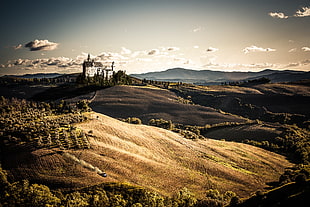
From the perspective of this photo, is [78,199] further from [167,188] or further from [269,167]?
[269,167]

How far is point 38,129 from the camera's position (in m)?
78.2

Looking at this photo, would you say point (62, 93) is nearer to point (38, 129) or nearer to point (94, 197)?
point (38, 129)

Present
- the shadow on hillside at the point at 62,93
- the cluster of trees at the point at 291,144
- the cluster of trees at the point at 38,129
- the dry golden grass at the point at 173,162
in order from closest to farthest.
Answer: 1. the dry golden grass at the point at 173,162
2. the cluster of trees at the point at 38,129
3. the cluster of trees at the point at 291,144
4. the shadow on hillside at the point at 62,93

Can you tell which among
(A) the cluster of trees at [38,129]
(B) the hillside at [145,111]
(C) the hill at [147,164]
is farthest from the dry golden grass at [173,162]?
(B) the hillside at [145,111]

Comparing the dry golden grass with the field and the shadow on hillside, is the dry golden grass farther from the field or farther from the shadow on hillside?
the shadow on hillside

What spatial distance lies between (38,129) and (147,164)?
4238 centimetres

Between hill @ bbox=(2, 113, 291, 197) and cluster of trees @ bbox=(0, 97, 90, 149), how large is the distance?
3992 millimetres

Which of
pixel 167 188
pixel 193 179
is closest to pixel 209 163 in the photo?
pixel 193 179

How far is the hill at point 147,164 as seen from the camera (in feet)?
191

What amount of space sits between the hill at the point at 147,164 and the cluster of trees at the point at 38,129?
13.1 ft

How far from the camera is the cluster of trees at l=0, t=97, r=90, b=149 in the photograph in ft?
229

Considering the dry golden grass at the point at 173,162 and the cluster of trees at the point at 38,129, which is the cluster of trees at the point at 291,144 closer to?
the dry golden grass at the point at 173,162

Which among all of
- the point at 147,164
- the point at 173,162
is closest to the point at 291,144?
the point at 173,162

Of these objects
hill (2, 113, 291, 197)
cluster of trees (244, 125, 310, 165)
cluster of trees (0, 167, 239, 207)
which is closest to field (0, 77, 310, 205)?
hill (2, 113, 291, 197)
